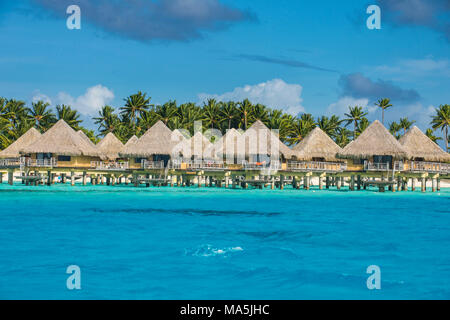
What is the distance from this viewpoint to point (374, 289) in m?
9.88

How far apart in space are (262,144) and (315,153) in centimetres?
457

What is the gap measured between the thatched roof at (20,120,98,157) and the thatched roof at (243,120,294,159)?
494 inches

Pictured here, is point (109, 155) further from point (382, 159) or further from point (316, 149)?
point (382, 159)

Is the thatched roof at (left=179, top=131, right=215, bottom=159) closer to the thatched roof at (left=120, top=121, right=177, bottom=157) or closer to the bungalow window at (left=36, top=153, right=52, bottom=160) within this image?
the thatched roof at (left=120, top=121, right=177, bottom=157)

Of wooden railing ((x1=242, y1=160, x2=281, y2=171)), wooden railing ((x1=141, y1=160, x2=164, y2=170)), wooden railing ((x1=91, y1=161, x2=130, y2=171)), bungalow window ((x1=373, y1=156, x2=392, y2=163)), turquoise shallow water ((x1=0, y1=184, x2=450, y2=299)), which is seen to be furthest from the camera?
wooden railing ((x1=91, y1=161, x2=130, y2=171))

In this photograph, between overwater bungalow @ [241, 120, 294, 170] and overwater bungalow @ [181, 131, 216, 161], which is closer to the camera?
overwater bungalow @ [241, 120, 294, 170]

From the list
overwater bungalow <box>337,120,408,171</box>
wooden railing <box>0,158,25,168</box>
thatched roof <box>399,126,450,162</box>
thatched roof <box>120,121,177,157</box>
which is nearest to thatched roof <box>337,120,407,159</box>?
overwater bungalow <box>337,120,408,171</box>

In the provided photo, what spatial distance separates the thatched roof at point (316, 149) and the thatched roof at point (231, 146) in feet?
14.5

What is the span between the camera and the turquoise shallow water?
984 centimetres

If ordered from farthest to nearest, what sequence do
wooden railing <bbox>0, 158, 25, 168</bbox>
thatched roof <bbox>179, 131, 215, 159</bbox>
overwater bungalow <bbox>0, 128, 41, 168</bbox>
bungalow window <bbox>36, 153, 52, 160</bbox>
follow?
1. overwater bungalow <bbox>0, 128, 41, 168</bbox>
2. thatched roof <bbox>179, 131, 215, 159</bbox>
3. bungalow window <bbox>36, 153, 52, 160</bbox>
4. wooden railing <bbox>0, 158, 25, 168</bbox>

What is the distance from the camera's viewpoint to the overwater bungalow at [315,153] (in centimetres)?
4134

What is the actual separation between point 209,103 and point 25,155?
29.0 metres

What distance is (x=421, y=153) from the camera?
138 feet

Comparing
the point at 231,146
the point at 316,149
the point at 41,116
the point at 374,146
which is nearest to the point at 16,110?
the point at 41,116
